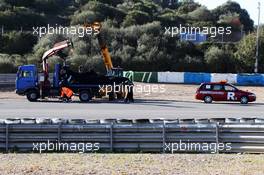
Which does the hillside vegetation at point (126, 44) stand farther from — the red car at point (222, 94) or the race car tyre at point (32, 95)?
the red car at point (222, 94)

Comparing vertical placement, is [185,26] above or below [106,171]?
above

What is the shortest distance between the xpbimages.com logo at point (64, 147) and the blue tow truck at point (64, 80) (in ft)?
66.4

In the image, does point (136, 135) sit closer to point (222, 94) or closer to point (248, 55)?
point (222, 94)

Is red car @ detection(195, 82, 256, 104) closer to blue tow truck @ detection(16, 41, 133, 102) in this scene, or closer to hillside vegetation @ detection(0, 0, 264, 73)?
blue tow truck @ detection(16, 41, 133, 102)

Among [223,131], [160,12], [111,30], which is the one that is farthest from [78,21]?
[223,131]

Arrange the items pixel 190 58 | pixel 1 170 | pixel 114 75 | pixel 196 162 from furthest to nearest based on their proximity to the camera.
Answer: pixel 190 58 < pixel 114 75 < pixel 196 162 < pixel 1 170

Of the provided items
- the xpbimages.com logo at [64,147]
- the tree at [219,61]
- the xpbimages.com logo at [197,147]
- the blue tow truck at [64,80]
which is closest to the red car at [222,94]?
the blue tow truck at [64,80]

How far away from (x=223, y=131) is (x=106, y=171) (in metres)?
4.02

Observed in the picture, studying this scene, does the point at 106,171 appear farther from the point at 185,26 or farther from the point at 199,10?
the point at 199,10

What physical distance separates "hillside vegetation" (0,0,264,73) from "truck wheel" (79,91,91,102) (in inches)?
761

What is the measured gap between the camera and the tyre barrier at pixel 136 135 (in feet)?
46.7

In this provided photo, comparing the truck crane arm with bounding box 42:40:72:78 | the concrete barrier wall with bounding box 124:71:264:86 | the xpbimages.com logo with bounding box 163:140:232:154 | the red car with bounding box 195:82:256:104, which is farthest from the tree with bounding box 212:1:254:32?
the xpbimages.com logo with bounding box 163:140:232:154

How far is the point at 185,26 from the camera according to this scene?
77.8 m

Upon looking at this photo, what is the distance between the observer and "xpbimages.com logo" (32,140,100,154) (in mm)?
14289
